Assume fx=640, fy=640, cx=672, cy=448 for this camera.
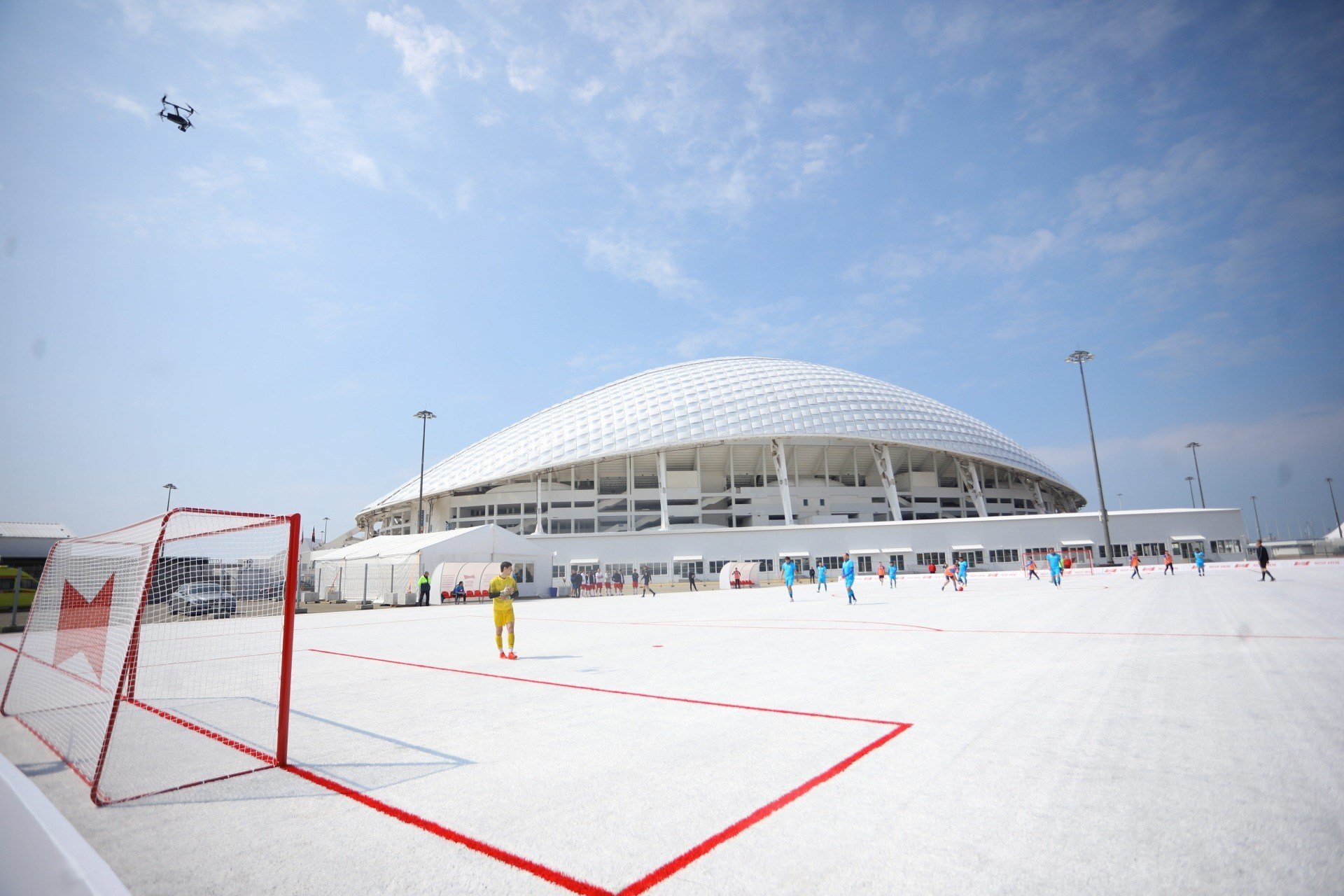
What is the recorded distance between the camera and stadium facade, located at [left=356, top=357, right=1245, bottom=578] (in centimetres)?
5066

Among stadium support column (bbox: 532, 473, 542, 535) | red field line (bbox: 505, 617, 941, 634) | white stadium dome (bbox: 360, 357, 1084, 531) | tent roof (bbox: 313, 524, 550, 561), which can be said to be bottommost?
red field line (bbox: 505, 617, 941, 634)

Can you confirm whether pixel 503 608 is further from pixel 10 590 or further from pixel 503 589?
pixel 10 590

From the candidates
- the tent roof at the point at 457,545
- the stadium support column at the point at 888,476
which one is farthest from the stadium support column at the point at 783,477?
the tent roof at the point at 457,545

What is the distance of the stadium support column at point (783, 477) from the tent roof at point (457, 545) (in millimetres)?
25325

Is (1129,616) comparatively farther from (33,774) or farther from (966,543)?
(966,543)

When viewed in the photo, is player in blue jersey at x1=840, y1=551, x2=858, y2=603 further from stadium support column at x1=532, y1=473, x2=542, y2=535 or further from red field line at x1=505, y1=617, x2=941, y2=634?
stadium support column at x1=532, y1=473, x2=542, y2=535

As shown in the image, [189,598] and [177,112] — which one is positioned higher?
[177,112]

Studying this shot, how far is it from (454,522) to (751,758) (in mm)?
61326

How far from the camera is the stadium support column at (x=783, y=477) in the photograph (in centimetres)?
5606

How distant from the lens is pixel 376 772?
469 centimetres

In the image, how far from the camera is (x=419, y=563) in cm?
3209

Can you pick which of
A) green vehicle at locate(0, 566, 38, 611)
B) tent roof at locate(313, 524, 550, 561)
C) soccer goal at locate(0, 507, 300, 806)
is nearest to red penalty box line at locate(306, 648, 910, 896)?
soccer goal at locate(0, 507, 300, 806)

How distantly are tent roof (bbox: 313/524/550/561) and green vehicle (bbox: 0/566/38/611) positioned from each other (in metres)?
13.0

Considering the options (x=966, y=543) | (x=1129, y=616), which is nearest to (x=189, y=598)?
(x=1129, y=616)
